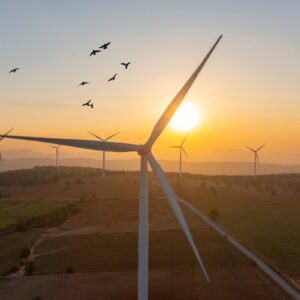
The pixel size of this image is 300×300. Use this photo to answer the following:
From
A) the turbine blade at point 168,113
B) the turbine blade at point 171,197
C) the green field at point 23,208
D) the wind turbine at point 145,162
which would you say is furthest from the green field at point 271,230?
the green field at point 23,208

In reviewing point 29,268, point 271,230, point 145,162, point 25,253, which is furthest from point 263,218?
point 145,162

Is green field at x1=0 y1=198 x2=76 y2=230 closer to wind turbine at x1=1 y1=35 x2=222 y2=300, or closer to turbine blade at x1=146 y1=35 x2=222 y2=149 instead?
wind turbine at x1=1 y1=35 x2=222 y2=300

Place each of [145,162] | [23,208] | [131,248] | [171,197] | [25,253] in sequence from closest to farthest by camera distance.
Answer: [171,197] < [145,162] < [25,253] < [131,248] < [23,208]

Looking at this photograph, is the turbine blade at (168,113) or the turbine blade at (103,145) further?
the turbine blade at (168,113)

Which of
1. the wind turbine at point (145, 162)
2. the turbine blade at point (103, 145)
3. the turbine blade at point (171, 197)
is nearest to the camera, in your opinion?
the turbine blade at point (171, 197)

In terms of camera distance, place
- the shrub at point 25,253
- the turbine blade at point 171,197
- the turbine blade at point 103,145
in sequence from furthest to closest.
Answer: the shrub at point 25,253 → the turbine blade at point 103,145 → the turbine blade at point 171,197

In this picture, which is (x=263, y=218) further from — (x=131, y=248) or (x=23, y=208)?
(x=23, y=208)

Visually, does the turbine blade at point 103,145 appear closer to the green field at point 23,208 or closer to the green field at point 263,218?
the green field at point 263,218

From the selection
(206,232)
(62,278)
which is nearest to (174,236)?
(206,232)
